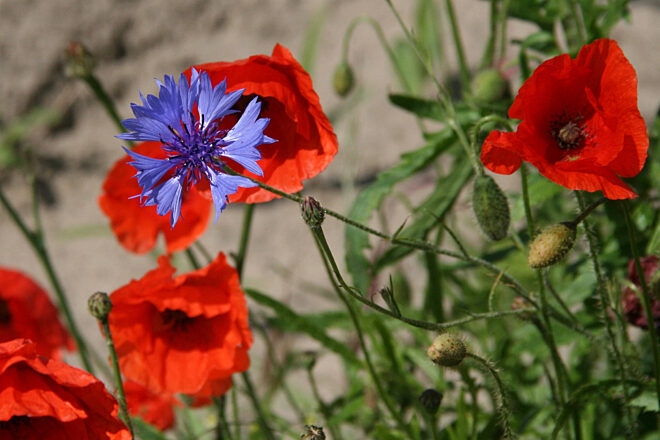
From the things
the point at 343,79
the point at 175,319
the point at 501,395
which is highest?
the point at 343,79

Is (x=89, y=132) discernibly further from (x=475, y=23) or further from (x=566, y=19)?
(x=566, y=19)

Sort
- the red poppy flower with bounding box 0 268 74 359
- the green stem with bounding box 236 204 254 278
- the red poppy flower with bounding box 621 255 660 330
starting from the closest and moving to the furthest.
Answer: the red poppy flower with bounding box 621 255 660 330
the green stem with bounding box 236 204 254 278
the red poppy flower with bounding box 0 268 74 359

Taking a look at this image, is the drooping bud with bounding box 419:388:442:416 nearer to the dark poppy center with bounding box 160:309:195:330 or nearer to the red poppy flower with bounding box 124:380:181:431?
the dark poppy center with bounding box 160:309:195:330

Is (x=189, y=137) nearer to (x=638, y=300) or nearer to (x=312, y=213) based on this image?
(x=312, y=213)

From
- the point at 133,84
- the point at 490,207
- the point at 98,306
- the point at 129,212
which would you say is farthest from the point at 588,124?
the point at 133,84

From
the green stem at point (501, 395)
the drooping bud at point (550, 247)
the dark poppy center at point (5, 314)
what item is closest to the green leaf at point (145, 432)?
the dark poppy center at point (5, 314)

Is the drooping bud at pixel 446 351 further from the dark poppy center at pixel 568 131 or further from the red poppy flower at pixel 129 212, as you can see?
the red poppy flower at pixel 129 212

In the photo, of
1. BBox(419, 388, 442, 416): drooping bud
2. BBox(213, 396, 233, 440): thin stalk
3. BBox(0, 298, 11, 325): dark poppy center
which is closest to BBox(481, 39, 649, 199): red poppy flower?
BBox(419, 388, 442, 416): drooping bud
